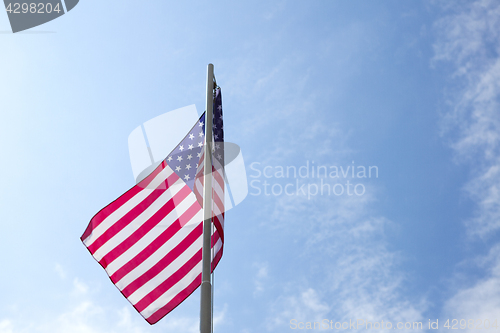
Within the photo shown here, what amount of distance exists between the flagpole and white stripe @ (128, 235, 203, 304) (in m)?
2.38

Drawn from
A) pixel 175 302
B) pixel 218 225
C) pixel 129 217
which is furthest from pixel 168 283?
pixel 218 225

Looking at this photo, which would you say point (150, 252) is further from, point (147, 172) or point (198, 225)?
point (147, 172)

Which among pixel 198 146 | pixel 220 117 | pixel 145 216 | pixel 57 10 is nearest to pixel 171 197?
pixel 145 216

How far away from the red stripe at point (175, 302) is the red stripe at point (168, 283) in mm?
315

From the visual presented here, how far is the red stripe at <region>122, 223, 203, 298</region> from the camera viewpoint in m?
12.0

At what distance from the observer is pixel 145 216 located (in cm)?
1280

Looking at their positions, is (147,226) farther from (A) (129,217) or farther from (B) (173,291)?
(B) (173,291)

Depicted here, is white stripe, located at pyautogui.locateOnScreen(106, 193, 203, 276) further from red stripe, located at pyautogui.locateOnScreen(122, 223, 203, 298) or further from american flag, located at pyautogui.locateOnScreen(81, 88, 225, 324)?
red stripe, located at pyautogui.locateOnScreen(122, 223, 203, 298)

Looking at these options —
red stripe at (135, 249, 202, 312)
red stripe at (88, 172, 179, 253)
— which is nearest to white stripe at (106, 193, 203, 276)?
red stripe at (88, 172, 179, 253)

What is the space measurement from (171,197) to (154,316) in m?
3.13

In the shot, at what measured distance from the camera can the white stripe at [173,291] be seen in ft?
38.5

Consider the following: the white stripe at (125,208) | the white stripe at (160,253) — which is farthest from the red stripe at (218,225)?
the white stripe at (125,208)

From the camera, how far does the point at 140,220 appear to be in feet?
41.8

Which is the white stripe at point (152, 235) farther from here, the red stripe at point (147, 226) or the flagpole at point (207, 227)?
the flagpole at point (207, 227)
